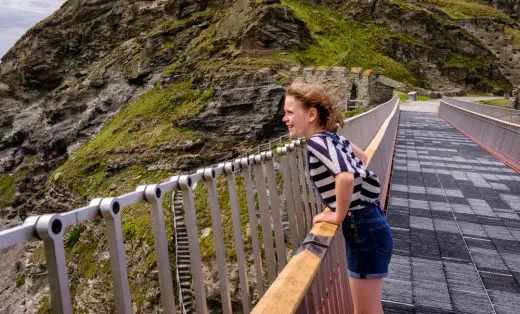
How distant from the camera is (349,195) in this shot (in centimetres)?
229

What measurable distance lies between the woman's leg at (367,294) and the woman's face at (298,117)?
111 cm

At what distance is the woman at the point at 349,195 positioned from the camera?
2.38 metres

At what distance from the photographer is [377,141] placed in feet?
21.8

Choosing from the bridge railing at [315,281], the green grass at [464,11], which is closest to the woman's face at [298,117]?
the bridge railing at [315,281]

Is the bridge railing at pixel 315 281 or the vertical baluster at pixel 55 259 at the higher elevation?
the vertical baluster at pixel 55 259

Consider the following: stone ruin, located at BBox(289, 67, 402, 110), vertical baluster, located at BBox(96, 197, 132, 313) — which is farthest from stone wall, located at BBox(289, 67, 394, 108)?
vertical baluster, located at BBox(96, 197, 132, 313)

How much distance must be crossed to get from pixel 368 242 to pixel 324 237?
0.33 meters

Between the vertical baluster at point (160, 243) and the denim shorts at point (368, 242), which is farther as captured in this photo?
the denim shorts at point (368, 242)

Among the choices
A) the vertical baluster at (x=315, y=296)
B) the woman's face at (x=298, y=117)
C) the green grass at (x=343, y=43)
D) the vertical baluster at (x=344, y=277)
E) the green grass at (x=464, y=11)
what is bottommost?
the vertical baluster at (x=344, y=277)

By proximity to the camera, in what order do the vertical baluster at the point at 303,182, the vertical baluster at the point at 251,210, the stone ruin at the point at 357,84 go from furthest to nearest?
the stone ruin at the point at 357,84
the vertical baluster at the point at 303,182
the vertical baluster at the point at 251,210

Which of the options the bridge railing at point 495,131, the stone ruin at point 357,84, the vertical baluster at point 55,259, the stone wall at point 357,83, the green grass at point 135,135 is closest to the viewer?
the vertical baluster at point 55,259

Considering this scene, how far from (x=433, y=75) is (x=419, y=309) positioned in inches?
2285

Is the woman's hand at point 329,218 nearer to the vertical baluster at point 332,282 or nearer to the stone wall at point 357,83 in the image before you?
the vertical baluster at point 332,282

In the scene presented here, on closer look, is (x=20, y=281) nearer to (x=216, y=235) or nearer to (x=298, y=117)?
(x=216, y=235)
